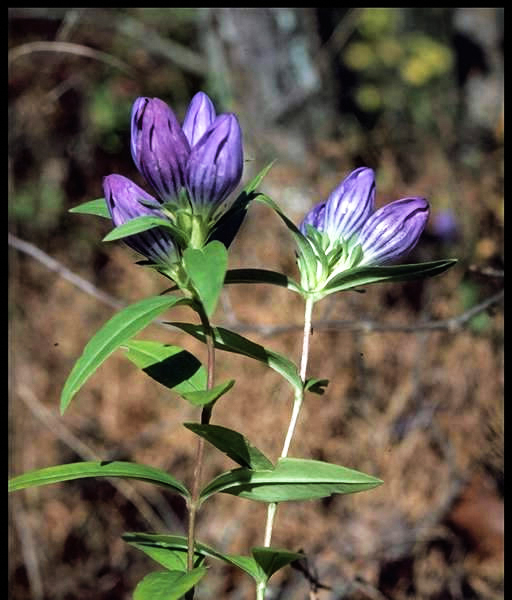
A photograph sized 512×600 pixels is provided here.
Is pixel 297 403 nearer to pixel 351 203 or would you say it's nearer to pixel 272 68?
pixel 351 203

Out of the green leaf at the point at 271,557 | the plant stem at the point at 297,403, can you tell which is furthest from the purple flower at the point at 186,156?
the green leaf at the point at 271,557

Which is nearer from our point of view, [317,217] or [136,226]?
[136,226]

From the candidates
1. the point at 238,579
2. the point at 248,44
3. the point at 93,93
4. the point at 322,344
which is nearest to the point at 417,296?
the point at 322,344

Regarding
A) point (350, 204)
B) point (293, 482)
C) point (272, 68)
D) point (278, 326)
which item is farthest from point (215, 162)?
point (272, 68)

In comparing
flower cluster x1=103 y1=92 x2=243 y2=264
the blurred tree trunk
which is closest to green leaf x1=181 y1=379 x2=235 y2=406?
flower cluster x1=103 y1=92 x2=243 y2=264

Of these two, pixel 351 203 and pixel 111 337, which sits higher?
pixel 351 203

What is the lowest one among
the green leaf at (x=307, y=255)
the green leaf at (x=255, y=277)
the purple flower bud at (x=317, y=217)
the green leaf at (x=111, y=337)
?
the green leaf at (x=111, y=337)

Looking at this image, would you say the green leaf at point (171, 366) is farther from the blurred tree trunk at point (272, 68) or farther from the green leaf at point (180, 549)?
the blurred tree trunk at point (272, 68)
